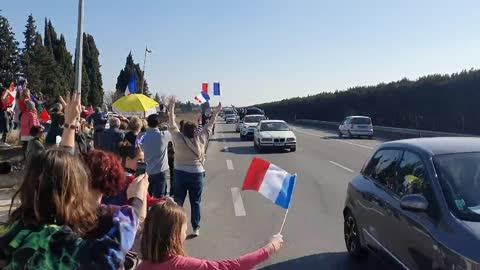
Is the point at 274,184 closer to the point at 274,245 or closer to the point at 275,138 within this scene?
the point at 274,245

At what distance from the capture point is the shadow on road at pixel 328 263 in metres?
6.07

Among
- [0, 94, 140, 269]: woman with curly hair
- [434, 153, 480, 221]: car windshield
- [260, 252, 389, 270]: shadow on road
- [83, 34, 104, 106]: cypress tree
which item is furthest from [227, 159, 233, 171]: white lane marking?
[83, 34, 104, 106]: cypress tree

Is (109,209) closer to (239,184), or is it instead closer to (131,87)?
(239,184)

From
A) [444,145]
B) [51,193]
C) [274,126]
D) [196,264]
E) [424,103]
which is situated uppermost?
[424,103]

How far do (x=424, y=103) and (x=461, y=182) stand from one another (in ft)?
126

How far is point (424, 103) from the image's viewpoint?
134 feet

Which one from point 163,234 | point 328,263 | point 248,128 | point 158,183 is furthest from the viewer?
point 248,128

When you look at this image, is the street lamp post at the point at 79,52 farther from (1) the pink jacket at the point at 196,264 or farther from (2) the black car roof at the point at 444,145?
(1) the pink jacket at the point at 196,264

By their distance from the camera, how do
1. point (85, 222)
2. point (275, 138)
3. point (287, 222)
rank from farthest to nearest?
point (275, 138)
point (287, 222)
point (85, 222)

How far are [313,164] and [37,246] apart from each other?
16.5 metres

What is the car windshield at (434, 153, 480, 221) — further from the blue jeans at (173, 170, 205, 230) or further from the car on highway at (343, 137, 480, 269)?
the blue jeans at (173, 170, 205, 230)

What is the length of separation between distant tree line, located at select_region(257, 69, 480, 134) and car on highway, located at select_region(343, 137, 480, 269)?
30.5m

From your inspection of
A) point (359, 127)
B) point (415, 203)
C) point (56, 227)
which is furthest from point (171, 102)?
point (359, 127)

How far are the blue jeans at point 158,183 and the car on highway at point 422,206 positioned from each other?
118 inches
